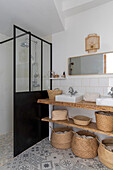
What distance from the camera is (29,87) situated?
204 centimetres

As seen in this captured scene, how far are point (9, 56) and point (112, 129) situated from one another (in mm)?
2611

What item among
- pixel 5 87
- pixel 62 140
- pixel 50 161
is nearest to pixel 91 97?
pixel 62 140

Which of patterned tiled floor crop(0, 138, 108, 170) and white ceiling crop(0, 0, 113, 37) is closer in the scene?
patterned tiled floor crop(0, 138, 108, 170)

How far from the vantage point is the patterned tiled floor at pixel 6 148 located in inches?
69.1

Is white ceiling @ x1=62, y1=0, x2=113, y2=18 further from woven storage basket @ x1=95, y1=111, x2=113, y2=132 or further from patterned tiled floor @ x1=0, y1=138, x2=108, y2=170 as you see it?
patterned tiled floor @ x1=0, y1=138, x2=108, y2=170

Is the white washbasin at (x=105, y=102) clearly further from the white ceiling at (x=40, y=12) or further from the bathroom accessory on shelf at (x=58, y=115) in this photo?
the white ceiling at (x=40, y=12)

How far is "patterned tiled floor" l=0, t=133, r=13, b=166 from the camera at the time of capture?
1.76m

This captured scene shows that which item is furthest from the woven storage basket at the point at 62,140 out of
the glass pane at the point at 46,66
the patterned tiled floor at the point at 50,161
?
the glass pane at the point at 46,66

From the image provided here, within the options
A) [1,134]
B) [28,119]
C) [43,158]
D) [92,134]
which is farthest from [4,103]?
[92,134]

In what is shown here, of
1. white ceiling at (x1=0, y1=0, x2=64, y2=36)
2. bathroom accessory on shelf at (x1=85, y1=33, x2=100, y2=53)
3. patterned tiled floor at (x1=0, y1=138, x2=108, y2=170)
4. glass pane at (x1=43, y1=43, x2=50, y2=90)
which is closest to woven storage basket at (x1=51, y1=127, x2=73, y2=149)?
patterned tiled floor at (x1=0, y1=138, x2=108, y2=170)

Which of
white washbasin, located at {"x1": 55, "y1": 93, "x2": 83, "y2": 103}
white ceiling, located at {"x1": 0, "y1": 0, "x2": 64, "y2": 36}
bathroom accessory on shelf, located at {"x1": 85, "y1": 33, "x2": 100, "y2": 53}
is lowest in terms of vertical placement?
white washbasin, located at {"x1": 55, "y1": 93, "x2": 83, "y2": 103}

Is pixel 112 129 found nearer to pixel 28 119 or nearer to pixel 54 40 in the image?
pixel 28 119

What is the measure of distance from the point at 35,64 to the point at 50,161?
1.62m

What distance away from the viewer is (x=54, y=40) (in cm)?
256
